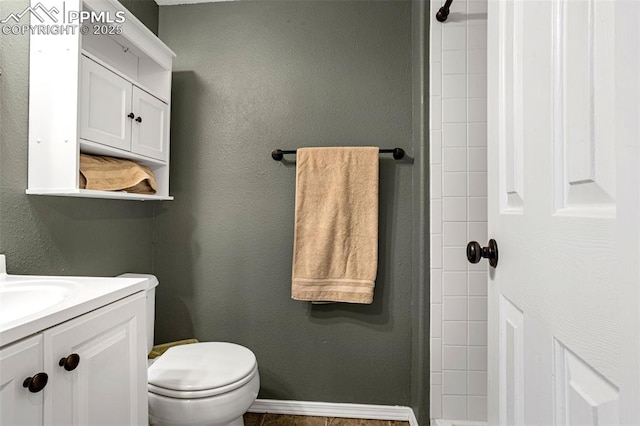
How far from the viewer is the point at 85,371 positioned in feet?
2.63

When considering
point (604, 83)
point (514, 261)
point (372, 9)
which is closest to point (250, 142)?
point (372, 9)

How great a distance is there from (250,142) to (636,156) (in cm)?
179

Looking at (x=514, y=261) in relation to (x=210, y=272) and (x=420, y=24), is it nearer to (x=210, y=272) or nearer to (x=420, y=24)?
(x=420, y=24)

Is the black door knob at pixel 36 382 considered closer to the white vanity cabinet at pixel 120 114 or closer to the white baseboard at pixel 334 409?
the white vanity cabinet at pixel 120 114

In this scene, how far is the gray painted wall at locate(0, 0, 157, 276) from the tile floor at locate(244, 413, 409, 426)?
101 cm

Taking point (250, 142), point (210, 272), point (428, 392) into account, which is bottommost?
point (428, 392)

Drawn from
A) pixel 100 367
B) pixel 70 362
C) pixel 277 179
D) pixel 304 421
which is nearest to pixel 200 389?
pixel 100 367

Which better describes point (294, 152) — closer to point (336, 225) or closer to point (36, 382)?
point (336, 225)

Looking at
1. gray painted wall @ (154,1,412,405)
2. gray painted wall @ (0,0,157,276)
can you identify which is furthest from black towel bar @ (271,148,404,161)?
gray painted wall @ (0,0,157,276)

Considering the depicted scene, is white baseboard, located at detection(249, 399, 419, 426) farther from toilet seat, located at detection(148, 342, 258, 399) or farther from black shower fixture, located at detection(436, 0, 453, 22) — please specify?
black shower fixture, located at detection(436, 0, 453, 22)

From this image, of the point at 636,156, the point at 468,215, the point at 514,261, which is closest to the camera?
the point at 636,156

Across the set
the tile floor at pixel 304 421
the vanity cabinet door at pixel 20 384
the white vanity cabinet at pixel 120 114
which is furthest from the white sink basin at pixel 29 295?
the tile floor at pixel 304 421

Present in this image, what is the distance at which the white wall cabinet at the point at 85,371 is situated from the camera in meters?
0.65

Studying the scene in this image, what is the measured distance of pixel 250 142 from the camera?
198 cm
